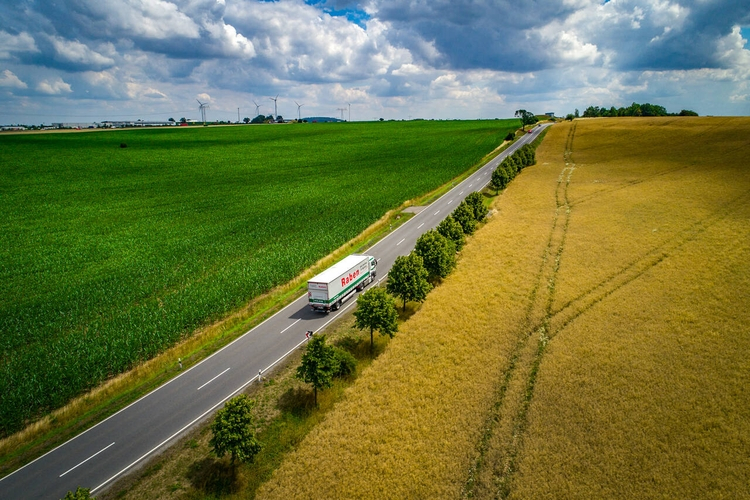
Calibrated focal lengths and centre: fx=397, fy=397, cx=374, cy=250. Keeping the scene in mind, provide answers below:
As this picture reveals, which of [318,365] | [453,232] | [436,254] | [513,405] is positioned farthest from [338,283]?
[513,405]

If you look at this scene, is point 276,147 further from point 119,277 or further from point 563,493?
point 563,493

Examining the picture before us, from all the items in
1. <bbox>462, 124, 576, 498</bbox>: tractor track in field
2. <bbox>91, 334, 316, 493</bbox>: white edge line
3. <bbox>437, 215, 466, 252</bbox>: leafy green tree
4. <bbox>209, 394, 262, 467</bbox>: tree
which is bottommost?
<bbox>91, 334, 316, 493</bbox>: white edge line

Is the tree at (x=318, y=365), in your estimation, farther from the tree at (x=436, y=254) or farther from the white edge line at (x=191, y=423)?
the tree at (x=436, y=254)

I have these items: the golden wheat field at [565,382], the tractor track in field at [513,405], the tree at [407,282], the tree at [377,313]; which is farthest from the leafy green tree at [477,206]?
the tree at [377,313]

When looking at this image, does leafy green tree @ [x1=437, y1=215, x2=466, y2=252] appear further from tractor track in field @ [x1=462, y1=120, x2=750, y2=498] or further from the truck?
the truck

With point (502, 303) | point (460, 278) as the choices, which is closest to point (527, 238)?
point (460, 278)

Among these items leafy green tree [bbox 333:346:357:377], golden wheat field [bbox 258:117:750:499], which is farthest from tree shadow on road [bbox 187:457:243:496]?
leafy green tree [bbox 333:346:357:377]
